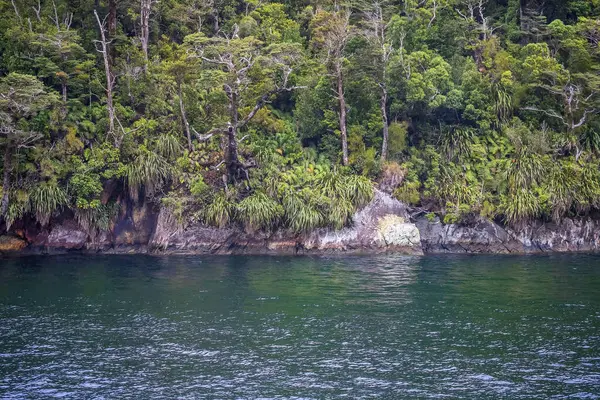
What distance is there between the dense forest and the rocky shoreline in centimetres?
91

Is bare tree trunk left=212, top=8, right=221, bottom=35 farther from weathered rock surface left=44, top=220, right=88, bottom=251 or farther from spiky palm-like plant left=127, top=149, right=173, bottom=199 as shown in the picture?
weathered rock surface left=44, top=220, right=88, bottom=251

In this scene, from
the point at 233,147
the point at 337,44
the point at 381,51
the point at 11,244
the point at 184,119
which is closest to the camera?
the point at 11,244

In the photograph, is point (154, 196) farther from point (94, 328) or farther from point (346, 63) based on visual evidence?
point (94, 328)

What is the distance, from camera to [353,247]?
42469 mm

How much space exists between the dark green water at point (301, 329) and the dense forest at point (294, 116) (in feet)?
17.0

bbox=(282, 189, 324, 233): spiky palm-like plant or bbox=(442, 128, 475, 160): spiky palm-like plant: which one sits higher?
bbox=(442, 128, 475, 160): spiky palm-like plant

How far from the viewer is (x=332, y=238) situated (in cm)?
4272

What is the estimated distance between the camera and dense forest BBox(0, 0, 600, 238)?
41.6 m

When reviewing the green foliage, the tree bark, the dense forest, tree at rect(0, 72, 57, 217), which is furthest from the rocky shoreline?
the tree bark

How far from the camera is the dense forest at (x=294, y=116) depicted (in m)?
41.6

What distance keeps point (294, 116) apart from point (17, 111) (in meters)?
18.3

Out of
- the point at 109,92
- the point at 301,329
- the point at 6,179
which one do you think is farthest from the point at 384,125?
the point at 6,179

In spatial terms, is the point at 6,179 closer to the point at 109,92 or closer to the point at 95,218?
the point at 95,218

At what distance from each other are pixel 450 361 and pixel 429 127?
28810mm
